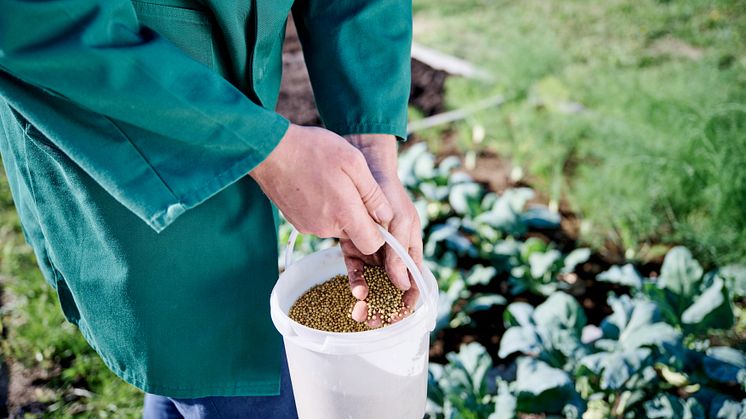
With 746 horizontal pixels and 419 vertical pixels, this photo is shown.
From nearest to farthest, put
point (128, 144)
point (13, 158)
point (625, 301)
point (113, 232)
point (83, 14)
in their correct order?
point (83, 14)
point (128, 144)
point (113, 232)
point (13, 158)
point (625, 301)

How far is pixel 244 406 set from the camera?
1359mm

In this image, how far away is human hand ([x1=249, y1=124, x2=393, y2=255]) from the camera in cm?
102

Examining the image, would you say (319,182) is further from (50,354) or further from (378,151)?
(50,354)

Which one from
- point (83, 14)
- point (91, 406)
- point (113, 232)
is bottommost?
point (91, 406)

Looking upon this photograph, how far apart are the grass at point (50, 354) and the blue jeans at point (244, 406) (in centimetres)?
97

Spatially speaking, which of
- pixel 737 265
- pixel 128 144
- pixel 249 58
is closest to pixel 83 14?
pixel 128 144

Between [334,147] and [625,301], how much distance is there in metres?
1.54

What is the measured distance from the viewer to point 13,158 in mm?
1261

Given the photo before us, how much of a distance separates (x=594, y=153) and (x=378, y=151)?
212cm

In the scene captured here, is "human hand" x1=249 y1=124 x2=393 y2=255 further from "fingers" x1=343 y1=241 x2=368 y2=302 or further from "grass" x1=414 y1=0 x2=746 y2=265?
"grass" x1=414 y1=0 x2=746 y2=265

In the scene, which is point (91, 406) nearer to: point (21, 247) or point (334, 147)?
point (21, 247)

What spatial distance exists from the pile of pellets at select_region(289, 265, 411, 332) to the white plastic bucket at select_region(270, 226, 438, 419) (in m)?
0.07

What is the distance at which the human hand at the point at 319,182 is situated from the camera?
3.35 feet

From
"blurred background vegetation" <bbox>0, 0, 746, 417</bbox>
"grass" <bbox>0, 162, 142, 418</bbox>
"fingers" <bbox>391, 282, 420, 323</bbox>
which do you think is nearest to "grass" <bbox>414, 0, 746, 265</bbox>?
"blurred background vegetation" <bbox>0, 0, 746, 417</bbox>
